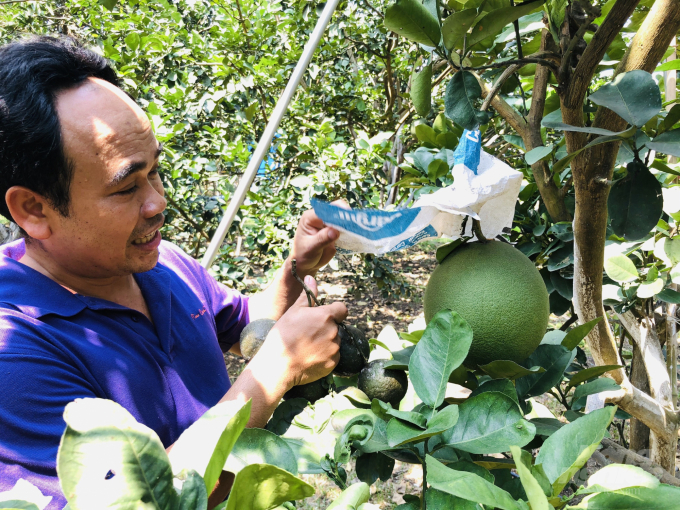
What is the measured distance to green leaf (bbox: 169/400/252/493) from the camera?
0.43 metres

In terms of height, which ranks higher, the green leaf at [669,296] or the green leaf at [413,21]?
the green leaf at [413,21]

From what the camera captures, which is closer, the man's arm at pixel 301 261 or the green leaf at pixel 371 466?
the green leaf at pixel 371 466

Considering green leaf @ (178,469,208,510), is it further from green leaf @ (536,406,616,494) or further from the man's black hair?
the man's black hair

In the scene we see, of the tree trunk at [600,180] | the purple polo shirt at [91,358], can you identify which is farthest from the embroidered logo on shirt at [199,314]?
the tree trunk at [600,180]

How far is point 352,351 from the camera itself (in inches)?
35.9

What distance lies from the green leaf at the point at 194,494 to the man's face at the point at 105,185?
0.79 meters

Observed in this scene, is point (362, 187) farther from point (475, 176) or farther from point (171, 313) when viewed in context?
point (475, 176)

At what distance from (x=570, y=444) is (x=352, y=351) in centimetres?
44

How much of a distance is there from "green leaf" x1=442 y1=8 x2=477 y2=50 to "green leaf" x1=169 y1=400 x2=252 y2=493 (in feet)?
2.01

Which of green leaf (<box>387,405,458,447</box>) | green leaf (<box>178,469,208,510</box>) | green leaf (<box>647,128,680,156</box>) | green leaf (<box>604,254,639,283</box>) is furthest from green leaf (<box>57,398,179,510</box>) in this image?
green leaf (<box>604,254,639,283</box>)

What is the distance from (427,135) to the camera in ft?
4.06

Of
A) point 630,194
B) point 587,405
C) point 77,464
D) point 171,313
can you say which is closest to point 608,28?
point 630,194

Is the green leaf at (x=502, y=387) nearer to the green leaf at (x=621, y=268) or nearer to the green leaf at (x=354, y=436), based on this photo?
the green leaf at (x=354, y=436)

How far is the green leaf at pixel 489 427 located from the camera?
0.59m
